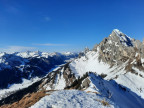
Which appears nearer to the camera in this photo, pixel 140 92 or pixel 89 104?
pixel 89 104

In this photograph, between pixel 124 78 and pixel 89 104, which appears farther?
pixel 124 78

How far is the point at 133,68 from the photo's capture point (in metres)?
133

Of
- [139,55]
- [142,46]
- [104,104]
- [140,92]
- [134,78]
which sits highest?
[142,46]

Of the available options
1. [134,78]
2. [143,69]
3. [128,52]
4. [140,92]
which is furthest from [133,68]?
[128,52]

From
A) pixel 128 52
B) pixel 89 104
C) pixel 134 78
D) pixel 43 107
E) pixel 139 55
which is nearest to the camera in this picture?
pixel 43 107

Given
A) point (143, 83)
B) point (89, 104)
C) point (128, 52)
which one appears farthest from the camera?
point (128, 52)

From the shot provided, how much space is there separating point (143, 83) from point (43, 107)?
4552 inches

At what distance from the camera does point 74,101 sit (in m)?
21.2

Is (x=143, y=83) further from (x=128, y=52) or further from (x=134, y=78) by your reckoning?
(x=128, y=52)

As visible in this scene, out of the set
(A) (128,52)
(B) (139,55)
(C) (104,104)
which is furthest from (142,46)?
(C) (104,104)

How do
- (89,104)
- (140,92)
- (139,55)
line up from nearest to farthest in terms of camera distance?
(89,104) < (140,92) < (139,55)

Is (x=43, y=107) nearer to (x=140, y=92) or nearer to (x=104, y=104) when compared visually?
(x=104, y=104)

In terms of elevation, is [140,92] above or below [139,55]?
below

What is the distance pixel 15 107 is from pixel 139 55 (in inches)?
6569
